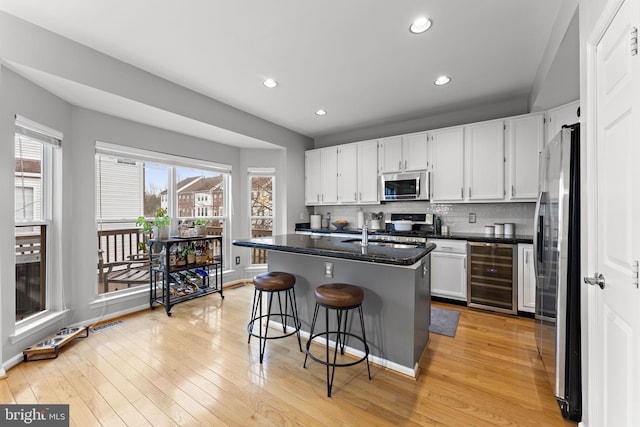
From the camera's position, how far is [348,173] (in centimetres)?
481

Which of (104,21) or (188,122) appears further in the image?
(188,122)

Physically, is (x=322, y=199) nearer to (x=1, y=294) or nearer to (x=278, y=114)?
(x=278, y=114)

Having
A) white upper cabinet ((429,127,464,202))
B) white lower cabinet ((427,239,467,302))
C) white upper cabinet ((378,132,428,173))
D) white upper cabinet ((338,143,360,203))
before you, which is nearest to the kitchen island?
white lower cabinet ((427,239,467,302))

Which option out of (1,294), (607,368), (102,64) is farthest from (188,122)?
(607,368)

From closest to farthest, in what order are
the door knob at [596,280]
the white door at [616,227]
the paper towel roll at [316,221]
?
1. the white door at [616,227]
2. the door knob at [596,280]
3. the paper towel roll at [316,221]

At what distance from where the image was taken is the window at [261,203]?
4973mm

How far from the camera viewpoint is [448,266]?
12.0ft

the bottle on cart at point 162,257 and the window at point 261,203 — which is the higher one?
the window at point 261,203

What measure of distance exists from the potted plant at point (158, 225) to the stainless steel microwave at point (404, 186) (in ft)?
10.5

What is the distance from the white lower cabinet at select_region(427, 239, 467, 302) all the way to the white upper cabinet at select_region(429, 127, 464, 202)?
0.69 m

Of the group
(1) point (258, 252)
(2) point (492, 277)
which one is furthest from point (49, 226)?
(2) point (492, 277)

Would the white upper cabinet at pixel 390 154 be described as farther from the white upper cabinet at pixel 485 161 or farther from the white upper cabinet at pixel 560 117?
the white upper cabinet at pixel 560 117

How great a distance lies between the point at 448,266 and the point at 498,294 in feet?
2.05

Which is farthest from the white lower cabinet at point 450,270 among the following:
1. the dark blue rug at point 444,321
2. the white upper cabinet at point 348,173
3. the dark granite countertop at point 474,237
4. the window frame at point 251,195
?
the window frame at point 251,195
